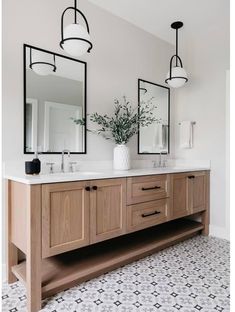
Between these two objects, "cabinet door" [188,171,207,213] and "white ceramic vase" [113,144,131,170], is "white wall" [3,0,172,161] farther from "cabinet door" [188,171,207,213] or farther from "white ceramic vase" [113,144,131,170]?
"cabinet door" [188,171,207,213]

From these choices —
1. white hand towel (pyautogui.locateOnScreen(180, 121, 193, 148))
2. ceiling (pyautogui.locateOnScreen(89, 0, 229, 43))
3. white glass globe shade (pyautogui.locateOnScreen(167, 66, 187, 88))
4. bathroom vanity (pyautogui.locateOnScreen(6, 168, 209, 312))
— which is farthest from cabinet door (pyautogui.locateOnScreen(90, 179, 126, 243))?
ceiling (pyautogui.locateOnScreen(89, 0, 229, 43))

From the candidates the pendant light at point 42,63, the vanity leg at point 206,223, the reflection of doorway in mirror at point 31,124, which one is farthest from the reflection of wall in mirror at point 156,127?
the reflection of doorway in mirror at point 31,124

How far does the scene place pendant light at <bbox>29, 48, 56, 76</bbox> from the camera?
2.01m

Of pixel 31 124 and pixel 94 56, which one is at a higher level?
pixel 94 56

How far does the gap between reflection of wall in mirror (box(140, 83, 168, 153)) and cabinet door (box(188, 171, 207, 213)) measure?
2.07 feet

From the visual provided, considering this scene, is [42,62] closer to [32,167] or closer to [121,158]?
[32,167]

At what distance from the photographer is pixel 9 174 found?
1.83m

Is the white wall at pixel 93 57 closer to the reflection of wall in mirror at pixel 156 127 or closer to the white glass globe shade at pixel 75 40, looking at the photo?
the reflection of wall in mirror at pixel 156 127

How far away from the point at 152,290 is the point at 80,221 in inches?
29.8

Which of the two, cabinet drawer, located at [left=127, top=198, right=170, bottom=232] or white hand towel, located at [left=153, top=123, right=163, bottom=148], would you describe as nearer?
cabinet drawer, located at [left=127, top=198, right=170, bottom=232]

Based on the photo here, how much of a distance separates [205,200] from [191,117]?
1.15 m

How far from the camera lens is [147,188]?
2180mm

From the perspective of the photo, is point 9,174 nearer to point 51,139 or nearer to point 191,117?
point 51,139

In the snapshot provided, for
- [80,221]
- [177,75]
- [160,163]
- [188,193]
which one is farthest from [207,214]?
[80,221]
